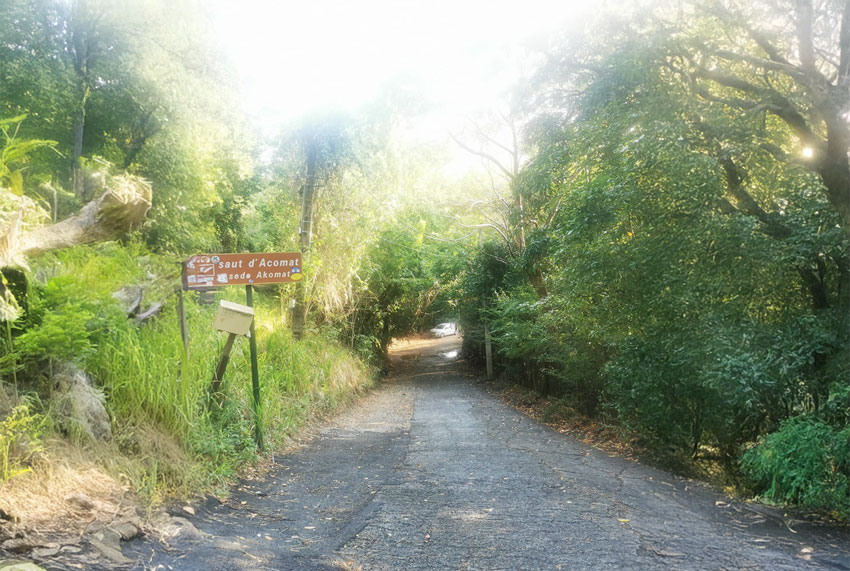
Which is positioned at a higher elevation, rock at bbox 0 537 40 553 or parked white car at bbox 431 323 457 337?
rock at bbox 0 537 40 553

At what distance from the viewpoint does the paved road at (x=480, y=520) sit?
392 centimetres

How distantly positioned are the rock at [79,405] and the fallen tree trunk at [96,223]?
3.36 feet

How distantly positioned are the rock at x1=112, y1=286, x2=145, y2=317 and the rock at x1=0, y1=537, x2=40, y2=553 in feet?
11.8

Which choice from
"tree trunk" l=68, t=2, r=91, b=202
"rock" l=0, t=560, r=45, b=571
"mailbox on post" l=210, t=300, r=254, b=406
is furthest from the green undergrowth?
"tree trunk" l=68, t=2, r=91, b=202

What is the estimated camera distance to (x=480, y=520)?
4750mm

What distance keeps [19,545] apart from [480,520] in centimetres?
325

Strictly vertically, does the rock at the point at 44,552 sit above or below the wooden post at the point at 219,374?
below

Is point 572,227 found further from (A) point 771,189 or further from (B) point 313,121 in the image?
(B) point 313,121

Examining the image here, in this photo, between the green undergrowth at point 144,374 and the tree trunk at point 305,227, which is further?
the tree trunk at point 305,227

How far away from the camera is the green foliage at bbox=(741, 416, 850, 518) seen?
4812mm

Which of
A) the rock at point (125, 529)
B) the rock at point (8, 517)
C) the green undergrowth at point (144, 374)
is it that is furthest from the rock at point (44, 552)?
the green undergrowth at point (144, 374)

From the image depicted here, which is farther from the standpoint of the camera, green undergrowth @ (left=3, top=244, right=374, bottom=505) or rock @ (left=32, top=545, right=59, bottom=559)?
green undergrowth @ (left=3, top=244, right=374, bottom=505)

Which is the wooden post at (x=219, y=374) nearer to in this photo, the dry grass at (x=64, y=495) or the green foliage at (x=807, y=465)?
the dry grass at (x=64, y=495)

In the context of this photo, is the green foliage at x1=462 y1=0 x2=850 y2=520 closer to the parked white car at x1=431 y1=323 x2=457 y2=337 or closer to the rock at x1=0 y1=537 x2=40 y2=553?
the rock at x1=0 y1=537 x2=40 y2=553
